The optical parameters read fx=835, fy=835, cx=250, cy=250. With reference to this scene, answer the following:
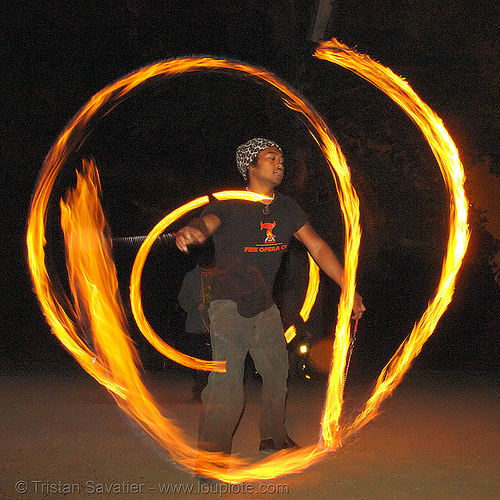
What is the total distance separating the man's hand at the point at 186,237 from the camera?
4.82 meters

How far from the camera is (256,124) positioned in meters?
12.8

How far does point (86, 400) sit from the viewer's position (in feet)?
28.1

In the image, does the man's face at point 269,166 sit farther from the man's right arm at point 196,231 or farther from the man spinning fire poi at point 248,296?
the man's right arm at point 196,231

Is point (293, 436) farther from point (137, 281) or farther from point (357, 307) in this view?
point (137, 281)

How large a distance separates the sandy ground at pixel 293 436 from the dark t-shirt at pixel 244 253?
1.14 meters

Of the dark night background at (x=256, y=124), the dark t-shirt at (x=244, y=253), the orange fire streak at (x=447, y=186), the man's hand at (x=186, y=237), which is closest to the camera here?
the man's hand at (x=186, y=237)

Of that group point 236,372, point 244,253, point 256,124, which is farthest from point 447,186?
point 256,124

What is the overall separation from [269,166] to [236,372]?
1.34 m

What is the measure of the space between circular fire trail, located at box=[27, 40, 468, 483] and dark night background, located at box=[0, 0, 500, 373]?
0.62 meters

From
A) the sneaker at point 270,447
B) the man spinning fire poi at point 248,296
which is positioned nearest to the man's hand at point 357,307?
the man spinning fire poi at point 248,296

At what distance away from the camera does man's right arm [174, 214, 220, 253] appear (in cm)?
482

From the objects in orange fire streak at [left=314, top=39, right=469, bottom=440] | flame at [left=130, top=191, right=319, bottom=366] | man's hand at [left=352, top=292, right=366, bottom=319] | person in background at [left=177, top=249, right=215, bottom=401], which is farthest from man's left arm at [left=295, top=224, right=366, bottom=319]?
person in background at [left=177, top=249, right=215, bottom=401]

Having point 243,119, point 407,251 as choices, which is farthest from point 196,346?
point 407,251

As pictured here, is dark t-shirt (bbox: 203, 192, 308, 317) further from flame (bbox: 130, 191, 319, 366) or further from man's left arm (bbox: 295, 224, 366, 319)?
flame (bbox: 130, 191, 319, 366)
